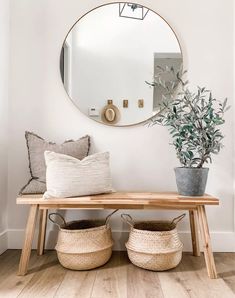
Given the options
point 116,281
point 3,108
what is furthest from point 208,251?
point 3,108

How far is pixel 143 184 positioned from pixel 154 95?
636 millimetres

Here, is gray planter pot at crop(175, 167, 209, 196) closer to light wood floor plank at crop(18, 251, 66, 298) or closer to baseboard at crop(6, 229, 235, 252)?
baseboard at crop(6, 229, 235, 252)

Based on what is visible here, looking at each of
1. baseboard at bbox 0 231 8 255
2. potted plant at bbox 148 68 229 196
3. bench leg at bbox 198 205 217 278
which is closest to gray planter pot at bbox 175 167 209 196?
potted plant at bbox 148 68 229 196

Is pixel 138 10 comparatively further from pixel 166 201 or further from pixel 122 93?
pixel 166 201

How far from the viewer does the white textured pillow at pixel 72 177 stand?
5.59 ft

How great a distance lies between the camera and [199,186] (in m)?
1.76

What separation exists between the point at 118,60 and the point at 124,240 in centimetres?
128

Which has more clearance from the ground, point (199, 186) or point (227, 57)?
point (227, 57)

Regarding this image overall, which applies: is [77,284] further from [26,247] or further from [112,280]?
[26,247]

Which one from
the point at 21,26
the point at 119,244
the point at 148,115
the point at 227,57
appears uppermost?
the point at 21,26

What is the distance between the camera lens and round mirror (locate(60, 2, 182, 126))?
2.12 meters

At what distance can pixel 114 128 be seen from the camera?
2154 millimetres

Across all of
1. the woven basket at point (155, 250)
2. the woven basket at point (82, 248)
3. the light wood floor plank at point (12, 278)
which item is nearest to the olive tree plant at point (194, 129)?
the woven basket at point (155, 250)

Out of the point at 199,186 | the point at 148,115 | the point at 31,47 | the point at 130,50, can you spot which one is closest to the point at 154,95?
the point at 148,115
